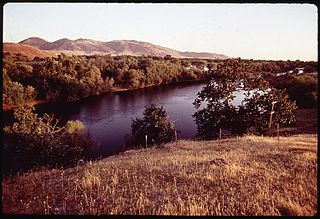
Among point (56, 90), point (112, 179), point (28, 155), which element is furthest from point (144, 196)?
point (56, 90)

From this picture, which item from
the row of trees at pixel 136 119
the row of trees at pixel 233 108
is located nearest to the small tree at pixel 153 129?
the row of trees at pixel 136 119

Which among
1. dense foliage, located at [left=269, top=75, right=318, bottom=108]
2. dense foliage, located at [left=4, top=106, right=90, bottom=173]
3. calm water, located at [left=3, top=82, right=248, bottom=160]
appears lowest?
calm water, located at [left=3, top=82, right=248, bottom=160]

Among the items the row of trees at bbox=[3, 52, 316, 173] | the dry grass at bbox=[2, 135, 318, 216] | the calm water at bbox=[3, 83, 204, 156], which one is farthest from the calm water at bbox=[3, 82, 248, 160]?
the dry grass at bbox=[2, 135, 318, 216]

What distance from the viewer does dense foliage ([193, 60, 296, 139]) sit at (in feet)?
84.0

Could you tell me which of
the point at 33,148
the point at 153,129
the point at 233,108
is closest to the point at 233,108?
the point at 233,108

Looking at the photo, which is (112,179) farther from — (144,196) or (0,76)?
(0,76)

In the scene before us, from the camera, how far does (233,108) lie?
26.7 metres

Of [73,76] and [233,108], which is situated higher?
[73,76]

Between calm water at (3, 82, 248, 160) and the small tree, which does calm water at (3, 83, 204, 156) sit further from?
the small tree

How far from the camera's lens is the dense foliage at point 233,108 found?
25.6m

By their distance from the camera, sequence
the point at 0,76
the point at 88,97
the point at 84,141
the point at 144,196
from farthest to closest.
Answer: the point at 88,97
the point at 84,141
the point at 144,196
the point at 0,76

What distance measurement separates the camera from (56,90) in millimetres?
50719

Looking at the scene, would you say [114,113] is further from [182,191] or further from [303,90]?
[182,191]

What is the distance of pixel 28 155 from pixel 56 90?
36686mm
